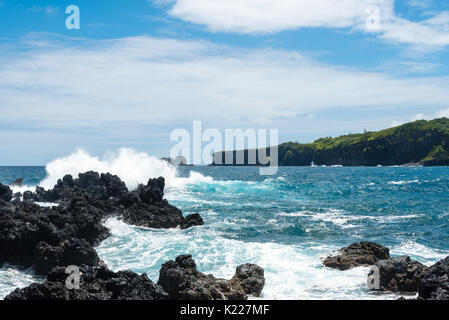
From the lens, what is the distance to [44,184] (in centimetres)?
5197

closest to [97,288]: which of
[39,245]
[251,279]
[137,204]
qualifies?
[251,279]

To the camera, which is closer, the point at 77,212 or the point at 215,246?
the point at 215,246

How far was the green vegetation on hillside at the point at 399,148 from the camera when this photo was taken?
149m

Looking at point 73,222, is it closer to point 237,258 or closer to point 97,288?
point 237,258

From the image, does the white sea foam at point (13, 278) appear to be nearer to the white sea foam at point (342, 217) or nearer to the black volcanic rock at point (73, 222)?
the black volcanic rock at point (73, 222)

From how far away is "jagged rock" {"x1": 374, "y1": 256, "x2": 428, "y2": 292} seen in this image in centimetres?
1289

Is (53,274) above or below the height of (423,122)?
below

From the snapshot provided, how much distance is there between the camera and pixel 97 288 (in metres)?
10.6

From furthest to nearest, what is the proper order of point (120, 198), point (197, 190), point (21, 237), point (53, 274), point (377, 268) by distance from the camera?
point (197, 190) → point (120, 198) → point (21, 237) → point (377, 268) → point (53, 274)

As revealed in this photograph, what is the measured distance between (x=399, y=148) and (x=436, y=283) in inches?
6182

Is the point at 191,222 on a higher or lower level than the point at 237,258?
higher
